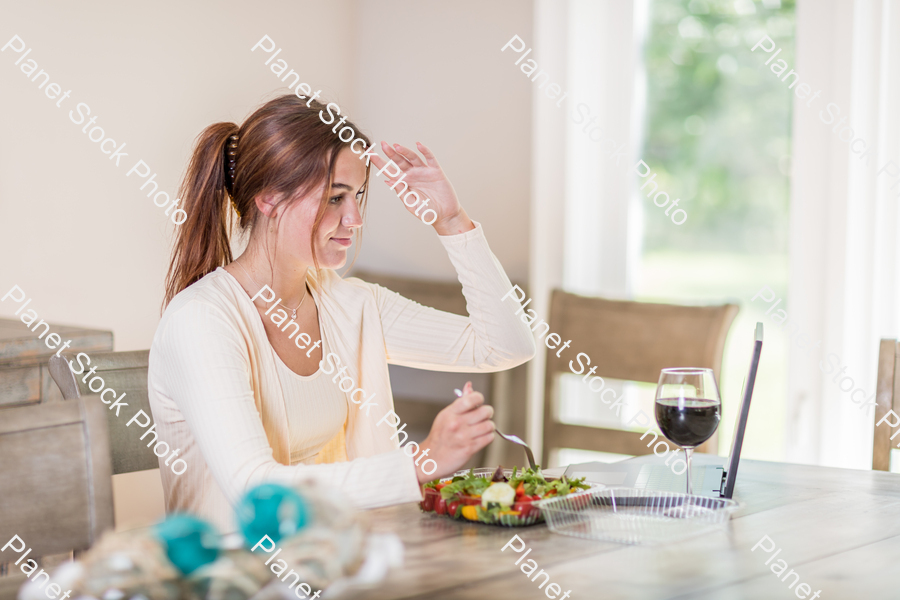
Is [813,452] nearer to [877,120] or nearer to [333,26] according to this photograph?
[877,120]

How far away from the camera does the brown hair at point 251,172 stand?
4.89 ft

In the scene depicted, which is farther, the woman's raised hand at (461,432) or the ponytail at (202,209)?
the ponytail at (202,209)

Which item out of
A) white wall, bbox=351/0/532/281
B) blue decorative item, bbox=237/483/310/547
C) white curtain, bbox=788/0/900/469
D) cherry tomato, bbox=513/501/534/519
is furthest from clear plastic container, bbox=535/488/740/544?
white wall, bbox=351/0/532/281

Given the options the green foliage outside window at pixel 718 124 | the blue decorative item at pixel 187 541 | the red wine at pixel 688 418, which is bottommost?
the blue decorative item at pixel 187 541

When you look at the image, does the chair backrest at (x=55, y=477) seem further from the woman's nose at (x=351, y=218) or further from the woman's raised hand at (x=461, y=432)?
the woman's nose at (x=351, y=218)

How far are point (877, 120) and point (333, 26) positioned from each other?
182cm

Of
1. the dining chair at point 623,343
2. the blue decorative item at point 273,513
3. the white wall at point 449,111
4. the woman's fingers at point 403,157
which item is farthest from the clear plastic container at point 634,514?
the white wall at point 449,111

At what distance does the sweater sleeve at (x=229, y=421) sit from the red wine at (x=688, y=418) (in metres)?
0.34

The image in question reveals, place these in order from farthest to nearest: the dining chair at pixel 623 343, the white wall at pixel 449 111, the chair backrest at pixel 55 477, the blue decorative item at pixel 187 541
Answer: the white wall at pixel 449 111, the dining chair at pixel 623 343, the chair backrest at pixel 55 477, the blue decorative item at pixel 187 541

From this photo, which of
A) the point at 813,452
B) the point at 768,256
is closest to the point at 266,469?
the point at 813,452

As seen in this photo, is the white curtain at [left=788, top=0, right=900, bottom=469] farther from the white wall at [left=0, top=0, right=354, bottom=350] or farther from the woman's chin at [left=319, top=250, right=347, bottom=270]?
the white wall at [left=0, top=0, right=354, bottom=350]

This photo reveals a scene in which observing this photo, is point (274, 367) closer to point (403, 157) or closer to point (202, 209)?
point (202, 209)

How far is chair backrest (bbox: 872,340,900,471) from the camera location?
1.64 metres

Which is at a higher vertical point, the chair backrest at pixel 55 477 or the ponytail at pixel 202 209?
the ponytail at pixel 202 209
